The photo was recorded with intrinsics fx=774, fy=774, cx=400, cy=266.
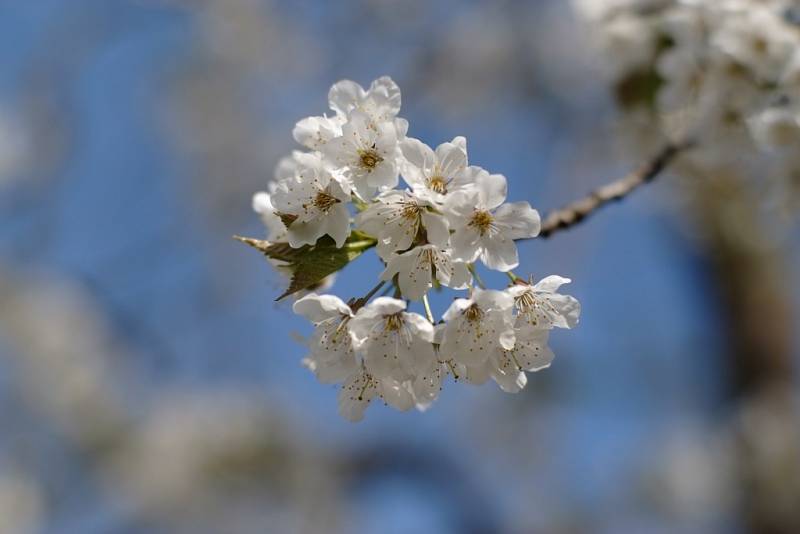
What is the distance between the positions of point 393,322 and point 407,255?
0.12m

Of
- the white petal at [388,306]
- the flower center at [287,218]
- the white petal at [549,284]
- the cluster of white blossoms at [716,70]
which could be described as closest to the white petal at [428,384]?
the white petal at [388,306]

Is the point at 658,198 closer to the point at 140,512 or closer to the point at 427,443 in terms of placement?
the point at 427,443

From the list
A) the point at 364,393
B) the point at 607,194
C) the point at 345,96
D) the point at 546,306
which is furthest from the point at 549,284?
the point at 607,194

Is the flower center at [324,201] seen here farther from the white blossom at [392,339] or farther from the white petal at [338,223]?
the white blossom at [392,339]

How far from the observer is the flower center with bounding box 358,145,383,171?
1.28 meters

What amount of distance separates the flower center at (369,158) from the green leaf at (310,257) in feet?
0.45

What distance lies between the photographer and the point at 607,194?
1.90 metres

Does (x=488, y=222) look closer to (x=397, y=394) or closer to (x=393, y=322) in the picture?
(x=393, y=322)

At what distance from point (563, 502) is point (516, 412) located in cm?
104

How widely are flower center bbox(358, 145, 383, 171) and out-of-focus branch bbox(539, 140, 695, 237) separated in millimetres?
484

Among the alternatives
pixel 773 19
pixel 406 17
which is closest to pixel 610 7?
pixel 773 19

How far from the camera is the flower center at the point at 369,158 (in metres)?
1.28

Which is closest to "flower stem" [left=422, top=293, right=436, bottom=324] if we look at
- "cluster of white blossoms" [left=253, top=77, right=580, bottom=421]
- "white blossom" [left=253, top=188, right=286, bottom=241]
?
"cluster of white blossoms" [left=253, top=77, right=580, bottom=421]

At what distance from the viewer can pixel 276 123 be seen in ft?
27.6
